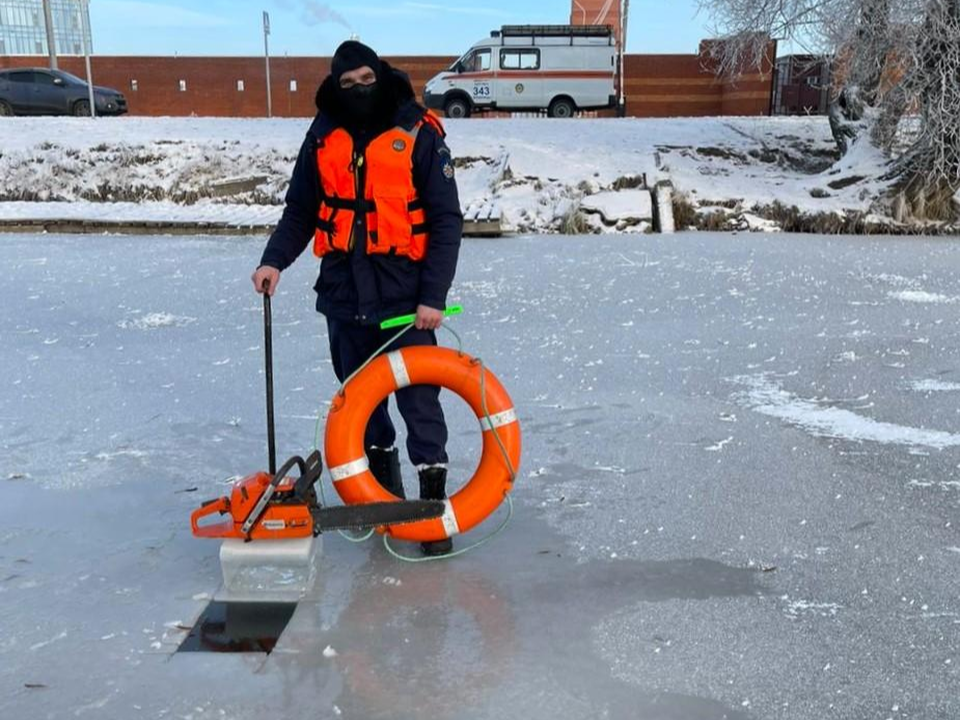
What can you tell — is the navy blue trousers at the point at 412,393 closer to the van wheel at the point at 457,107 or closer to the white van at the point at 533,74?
the white van at the point at 533,74

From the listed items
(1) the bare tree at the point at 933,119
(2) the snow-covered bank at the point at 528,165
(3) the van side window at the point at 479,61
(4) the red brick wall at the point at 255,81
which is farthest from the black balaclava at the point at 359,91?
(4) the red brick wall at the point at 255,81

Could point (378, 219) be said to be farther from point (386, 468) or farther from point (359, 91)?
point (386, 468)

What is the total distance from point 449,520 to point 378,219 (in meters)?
0.96

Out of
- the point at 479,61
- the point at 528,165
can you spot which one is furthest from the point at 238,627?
the point at 479,61

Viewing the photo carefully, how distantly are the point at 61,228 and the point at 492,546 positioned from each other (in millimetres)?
9172

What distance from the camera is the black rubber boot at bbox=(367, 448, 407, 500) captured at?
9.62ft

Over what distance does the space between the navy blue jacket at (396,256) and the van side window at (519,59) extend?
19.5 m

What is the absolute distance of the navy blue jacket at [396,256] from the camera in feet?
8.39

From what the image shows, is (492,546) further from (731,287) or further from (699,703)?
(731,287)

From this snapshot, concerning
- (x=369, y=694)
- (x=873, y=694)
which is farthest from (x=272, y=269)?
(x=873, y=694)

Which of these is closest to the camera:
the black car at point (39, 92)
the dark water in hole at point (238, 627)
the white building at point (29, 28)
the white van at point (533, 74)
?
the dark water in hole at point (238, 627)

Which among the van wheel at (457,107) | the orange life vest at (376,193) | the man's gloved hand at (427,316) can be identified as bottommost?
the man's gloved hand at (427,316)

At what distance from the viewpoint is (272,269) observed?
2.70 m

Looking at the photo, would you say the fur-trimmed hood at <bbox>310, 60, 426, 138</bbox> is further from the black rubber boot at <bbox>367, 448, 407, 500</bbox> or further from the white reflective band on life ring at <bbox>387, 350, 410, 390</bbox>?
the black rubber boot at <bbox>367, 448, 407, 500</bbox>
